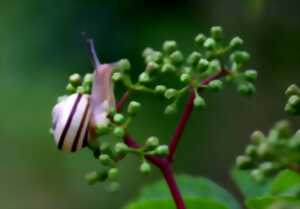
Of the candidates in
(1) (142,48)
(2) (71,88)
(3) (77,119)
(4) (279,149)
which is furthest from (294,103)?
(1) (142,48)

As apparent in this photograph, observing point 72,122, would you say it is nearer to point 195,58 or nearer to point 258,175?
point 195,58

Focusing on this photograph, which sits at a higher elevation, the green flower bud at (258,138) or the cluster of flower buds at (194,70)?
the cluster of flower buds at (194,70)

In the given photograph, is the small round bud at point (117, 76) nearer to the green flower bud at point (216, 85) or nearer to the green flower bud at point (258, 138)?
the green flower bud at point (216, 85)

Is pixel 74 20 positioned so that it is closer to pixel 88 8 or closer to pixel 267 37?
pixel 88 8

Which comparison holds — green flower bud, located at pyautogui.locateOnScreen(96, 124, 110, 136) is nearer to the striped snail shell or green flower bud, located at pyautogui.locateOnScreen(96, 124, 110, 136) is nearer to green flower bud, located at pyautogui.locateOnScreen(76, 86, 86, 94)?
the striped snail shell

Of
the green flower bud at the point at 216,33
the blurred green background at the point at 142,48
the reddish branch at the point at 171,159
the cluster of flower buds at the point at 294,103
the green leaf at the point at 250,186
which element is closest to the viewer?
the cluster of flower buds at the point at 294,103

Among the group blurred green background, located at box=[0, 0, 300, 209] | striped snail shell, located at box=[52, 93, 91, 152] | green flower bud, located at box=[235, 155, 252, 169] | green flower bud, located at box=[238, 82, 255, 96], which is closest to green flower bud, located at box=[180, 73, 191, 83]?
green flower bud, located at box=[238, 82, 255, 96]

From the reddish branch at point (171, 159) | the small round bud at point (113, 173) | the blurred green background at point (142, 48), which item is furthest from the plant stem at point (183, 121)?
the blurred green background at point (142, 48)

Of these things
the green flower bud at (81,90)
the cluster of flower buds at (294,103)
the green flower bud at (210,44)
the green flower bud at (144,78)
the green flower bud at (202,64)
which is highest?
the green flower bud at (81,90)
